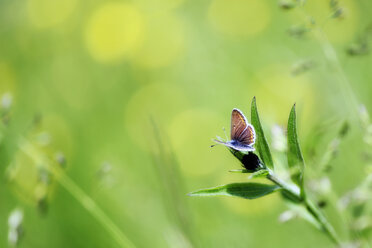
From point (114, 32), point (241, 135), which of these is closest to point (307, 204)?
point (241, 135)

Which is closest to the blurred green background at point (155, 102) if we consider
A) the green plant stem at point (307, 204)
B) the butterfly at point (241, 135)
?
the green plant stem at point (307, 204)

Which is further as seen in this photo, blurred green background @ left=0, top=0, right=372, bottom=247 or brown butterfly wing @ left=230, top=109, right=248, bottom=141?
blurred green background @ left=0, top=0, right=372, bottom=247

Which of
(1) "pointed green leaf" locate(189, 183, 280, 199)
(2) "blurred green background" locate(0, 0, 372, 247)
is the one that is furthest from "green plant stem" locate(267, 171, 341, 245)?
(2) "blurred green background" locate(0, 0, 372, 247)

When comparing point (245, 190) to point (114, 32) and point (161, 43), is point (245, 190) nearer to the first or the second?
point (161, 43)

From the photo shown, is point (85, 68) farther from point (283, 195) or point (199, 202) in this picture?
point (283, 195)

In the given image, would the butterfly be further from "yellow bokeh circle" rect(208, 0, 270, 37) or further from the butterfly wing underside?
"yellow bokeh circle" rect(208, 0, 270, 37)

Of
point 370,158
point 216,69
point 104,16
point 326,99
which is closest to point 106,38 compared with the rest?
point 104,16

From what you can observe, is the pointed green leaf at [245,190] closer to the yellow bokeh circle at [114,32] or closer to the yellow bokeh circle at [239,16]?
the yellow bokeh circle at [239,16]
